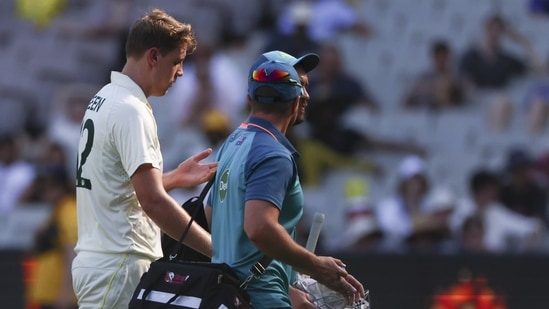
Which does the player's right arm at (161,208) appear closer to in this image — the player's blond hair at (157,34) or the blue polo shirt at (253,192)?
the blue polo shirt at (253,192)

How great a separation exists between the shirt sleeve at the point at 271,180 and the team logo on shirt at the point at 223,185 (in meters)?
0.18

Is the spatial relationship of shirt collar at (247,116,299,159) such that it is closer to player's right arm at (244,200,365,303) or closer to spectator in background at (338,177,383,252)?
player's right arm at (244,200,365,303)

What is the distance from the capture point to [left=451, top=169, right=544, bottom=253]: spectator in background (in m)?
10.9

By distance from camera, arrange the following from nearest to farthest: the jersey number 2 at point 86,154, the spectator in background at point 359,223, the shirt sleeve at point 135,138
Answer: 1. the shirt sleeve at point 135,138
2. the jersey number 2 at point 86,154
3. the spectator in background at point 359,223

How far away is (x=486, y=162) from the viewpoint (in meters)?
12.1

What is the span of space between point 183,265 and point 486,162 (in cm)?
749

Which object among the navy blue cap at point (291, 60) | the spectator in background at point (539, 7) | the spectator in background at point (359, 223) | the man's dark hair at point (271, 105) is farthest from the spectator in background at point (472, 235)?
the man's dark hair at point (271, 105)

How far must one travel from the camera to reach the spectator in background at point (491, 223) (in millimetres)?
10938

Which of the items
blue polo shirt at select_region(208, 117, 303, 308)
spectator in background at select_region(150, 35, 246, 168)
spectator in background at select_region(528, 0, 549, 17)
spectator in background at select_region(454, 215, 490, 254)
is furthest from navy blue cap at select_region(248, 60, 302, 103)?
spectator in background at select_region(528, 0, 549, 17)

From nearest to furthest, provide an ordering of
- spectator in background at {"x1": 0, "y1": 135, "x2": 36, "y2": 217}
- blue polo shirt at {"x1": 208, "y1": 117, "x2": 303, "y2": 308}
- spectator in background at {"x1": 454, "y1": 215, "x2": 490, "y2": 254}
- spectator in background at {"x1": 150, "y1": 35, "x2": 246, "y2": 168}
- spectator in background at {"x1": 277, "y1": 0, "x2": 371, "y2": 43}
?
blue polo shirt at {"x1": 208, "y1": 117, "x2": 303, "y2": 308}, spectator in background at {"x1": 454, "y1": 215, "x2": 490, "y2": 254}, spectator in background at {"x1": 150, "y1": 35, "x2": 246, "y2": 168}, spectator in background at {"x1": 0, "y1": 135, "x2": 36, "y2": 217}, spectator in background at {"x1": 277, "y1": 0, "x2": 371, "y2": 43}

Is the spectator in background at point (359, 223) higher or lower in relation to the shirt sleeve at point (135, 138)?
lower

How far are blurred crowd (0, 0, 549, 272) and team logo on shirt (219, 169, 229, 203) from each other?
5.11 metres

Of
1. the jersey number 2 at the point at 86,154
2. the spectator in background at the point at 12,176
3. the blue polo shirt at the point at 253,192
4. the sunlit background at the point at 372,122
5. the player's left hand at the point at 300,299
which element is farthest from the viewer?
the spectator in background at the point at 12,176

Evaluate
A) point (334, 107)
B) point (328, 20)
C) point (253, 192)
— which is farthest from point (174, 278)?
point (328, 20)
